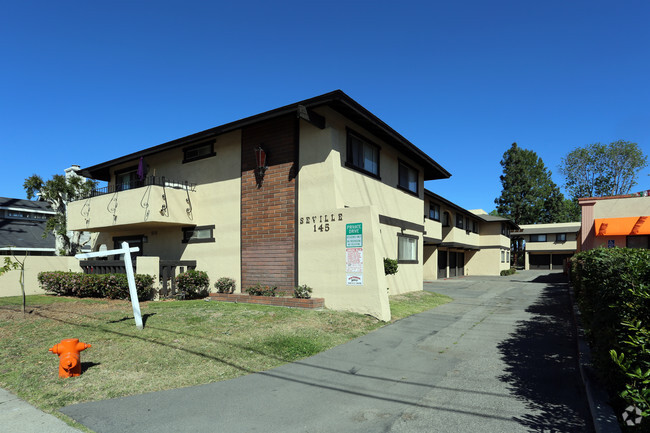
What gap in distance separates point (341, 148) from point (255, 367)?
26.3 ft

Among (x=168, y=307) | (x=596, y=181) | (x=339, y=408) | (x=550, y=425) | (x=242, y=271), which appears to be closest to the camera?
(x=550, y=425)

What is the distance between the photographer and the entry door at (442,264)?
101 ft

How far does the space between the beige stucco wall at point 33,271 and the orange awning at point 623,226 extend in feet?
85.3

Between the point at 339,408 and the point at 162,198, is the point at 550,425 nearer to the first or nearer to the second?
the point at 339,408

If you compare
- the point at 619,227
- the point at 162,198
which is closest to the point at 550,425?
the point at 162,198

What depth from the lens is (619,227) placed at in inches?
786

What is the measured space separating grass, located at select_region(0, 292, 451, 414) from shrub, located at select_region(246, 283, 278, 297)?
95 cm

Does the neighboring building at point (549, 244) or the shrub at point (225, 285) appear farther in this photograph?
the neighboring building at point (549, 244)

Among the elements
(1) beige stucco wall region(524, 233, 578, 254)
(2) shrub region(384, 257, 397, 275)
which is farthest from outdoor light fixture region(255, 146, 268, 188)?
(1) beige stucco wall region(524, 233, 578, 254)

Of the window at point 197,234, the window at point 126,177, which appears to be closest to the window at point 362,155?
the window at point 197,234

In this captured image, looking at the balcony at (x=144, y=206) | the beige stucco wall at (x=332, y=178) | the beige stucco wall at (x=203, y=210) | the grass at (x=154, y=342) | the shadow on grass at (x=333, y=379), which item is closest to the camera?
the shadow on grass at (x=333, y=379)

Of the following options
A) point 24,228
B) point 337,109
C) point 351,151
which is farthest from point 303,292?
point 24,228

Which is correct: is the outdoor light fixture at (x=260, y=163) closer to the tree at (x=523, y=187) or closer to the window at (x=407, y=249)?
the window at (x=407, y=249)

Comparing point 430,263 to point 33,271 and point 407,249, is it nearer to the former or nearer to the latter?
point 407,249
